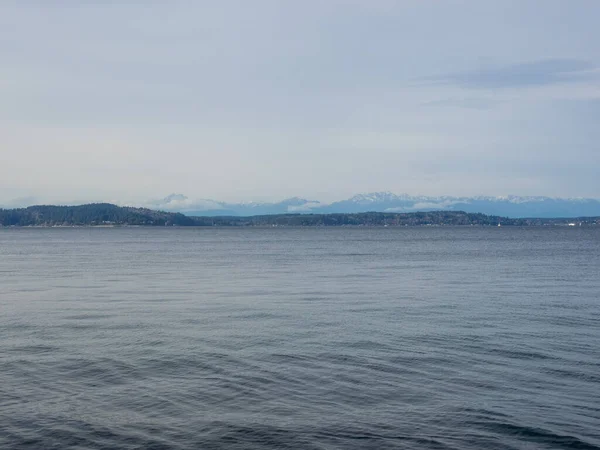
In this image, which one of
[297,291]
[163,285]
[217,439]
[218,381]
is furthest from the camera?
[163,285]

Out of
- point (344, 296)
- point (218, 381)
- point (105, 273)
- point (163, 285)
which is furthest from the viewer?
point (105, 273)

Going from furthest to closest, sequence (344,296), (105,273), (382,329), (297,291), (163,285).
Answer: (105,273), (163,285), (297,291), (344,296), (382,329)

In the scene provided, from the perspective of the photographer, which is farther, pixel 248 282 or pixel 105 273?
pixel 105 273

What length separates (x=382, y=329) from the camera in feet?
91.2

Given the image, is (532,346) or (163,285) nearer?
(532,346)

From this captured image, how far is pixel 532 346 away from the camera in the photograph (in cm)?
2431

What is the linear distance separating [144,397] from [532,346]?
13364 millimetres

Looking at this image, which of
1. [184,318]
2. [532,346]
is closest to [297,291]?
[184,318]

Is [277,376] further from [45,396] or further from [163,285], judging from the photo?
[163,285]

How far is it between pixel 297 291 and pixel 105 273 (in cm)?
2251

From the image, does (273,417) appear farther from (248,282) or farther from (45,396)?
(248,282)

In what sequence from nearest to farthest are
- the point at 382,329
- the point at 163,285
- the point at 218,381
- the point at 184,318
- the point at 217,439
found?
the point at 217,439 → the point at 218,381 → the point at 382,329 → the point at 184,318 → the point at 163,285

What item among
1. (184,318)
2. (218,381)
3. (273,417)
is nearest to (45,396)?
(218,381)

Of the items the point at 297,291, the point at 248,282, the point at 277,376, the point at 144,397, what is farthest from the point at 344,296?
the point at 144,397
